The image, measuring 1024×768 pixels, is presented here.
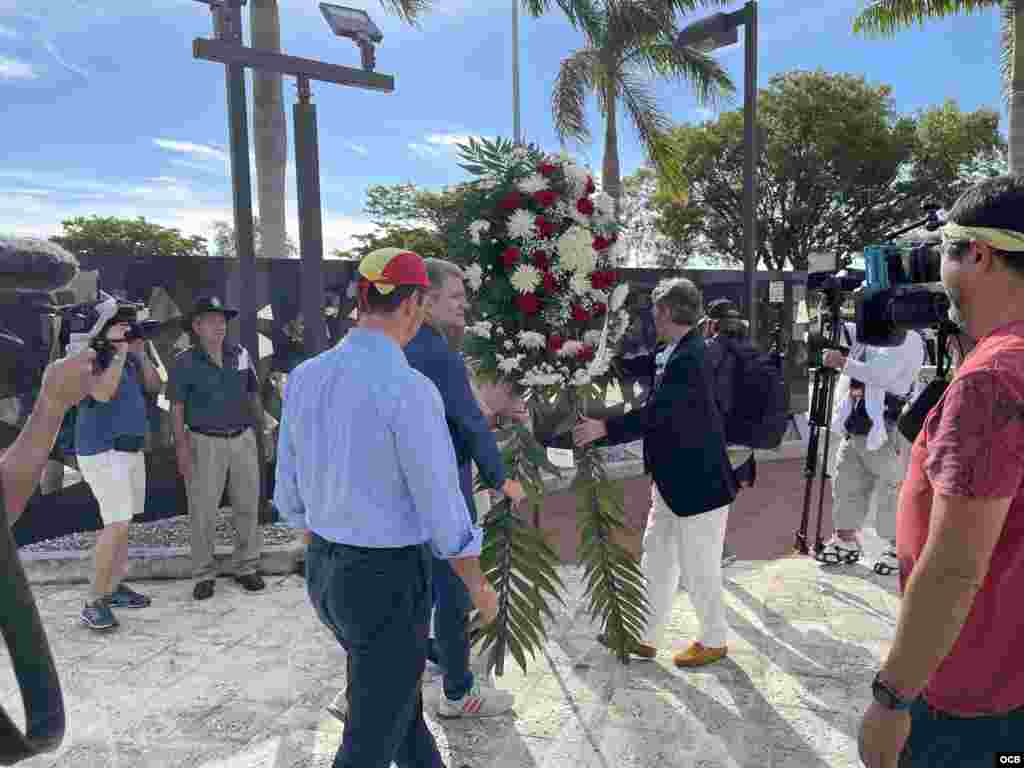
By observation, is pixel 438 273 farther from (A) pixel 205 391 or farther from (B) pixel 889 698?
(A) pixel 205 391

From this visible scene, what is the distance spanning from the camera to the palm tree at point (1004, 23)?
13.9 metres

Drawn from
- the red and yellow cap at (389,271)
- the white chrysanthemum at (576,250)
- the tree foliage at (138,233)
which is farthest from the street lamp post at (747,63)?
the tree foliage at (138,233)

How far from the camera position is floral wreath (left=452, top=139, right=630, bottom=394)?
11.8 ft

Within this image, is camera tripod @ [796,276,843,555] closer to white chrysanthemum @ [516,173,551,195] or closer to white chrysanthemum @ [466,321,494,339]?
white chrysanthemum @ [516,173,551,195]

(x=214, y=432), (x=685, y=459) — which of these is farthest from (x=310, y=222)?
(x=685, y=459)

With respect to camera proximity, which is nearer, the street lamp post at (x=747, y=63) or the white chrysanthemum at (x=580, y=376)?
the white chrysanthemum at (x=580, y=376)

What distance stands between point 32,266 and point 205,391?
4.31 meters

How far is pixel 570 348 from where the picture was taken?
365 centimetres

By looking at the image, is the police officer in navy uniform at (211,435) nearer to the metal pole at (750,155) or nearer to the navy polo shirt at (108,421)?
the navy polo shirt at (108,421)

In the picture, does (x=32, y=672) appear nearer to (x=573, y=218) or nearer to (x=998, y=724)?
(x=998, y=724)

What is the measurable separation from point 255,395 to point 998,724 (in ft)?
16.6

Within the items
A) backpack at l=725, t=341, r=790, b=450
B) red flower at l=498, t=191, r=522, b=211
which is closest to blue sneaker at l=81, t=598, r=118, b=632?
red flower at l=498, t=191, r=522, b=211

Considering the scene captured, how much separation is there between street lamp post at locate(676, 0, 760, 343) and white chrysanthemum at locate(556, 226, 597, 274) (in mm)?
6234

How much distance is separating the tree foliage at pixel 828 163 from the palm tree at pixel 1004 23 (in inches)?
452
